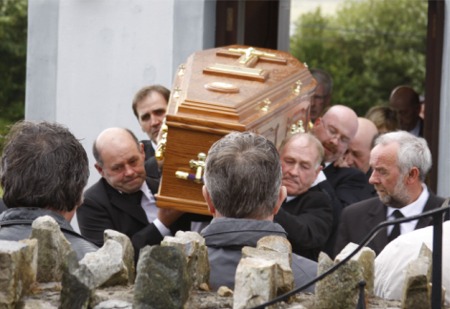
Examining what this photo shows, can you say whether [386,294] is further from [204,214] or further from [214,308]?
[204,214]

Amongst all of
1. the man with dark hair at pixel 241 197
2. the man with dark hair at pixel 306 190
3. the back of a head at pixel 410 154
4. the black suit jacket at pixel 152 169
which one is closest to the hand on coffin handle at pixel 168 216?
the man with dark hair at pixel 306 190

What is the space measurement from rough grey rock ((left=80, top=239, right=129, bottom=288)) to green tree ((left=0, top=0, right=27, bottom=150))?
14664mm

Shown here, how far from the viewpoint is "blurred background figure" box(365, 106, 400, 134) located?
417 inches

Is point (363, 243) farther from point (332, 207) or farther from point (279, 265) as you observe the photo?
point (332, 207)

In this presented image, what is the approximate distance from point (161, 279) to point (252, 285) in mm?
248

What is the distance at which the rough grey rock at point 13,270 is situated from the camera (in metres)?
3.70

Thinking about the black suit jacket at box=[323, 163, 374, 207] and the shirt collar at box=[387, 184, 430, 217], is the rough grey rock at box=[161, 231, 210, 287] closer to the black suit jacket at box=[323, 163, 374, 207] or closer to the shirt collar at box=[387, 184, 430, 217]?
the shirt collar at box=[387, 184, 430, 217]

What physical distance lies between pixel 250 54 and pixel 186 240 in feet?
13.7

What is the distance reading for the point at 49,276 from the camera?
163 inches

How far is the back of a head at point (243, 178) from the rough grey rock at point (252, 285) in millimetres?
1006

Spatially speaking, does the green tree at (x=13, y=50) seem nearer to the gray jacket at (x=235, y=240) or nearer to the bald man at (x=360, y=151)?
the bald man at (x=360, y=151)

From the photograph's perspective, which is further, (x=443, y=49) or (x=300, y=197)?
(x=443, y=49)

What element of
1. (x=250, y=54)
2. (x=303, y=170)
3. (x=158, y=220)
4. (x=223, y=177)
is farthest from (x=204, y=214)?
(x=223, y=177)

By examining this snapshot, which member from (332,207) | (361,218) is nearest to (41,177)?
(361,218)
